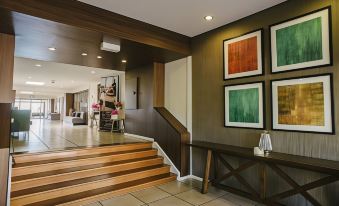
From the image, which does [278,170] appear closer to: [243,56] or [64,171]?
[243,56]

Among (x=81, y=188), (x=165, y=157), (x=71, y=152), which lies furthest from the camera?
(x=165, y=157)

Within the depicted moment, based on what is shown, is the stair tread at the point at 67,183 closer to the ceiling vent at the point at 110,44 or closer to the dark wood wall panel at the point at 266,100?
the dark wood wall panel at the point at 266,100

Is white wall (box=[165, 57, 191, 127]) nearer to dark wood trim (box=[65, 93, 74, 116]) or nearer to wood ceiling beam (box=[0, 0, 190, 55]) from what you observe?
wood ceiling beam (box=[0, 0, 190, 55])

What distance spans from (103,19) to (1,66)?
5.53 ft

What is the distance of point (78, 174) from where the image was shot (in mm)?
3330

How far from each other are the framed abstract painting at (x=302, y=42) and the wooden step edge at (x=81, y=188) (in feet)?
9.57

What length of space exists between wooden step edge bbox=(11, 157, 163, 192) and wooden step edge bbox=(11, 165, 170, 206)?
243 mm

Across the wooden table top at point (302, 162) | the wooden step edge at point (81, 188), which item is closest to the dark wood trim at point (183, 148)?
the wooden step edge at point (81, 188)

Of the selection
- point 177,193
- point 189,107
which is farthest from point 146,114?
point 177,193

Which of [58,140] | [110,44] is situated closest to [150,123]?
[110,44]

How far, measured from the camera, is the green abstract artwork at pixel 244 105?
310cm

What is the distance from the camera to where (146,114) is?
17.1 feet

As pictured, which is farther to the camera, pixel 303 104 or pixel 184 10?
pixel 184 10

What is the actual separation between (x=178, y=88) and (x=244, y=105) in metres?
1.75
